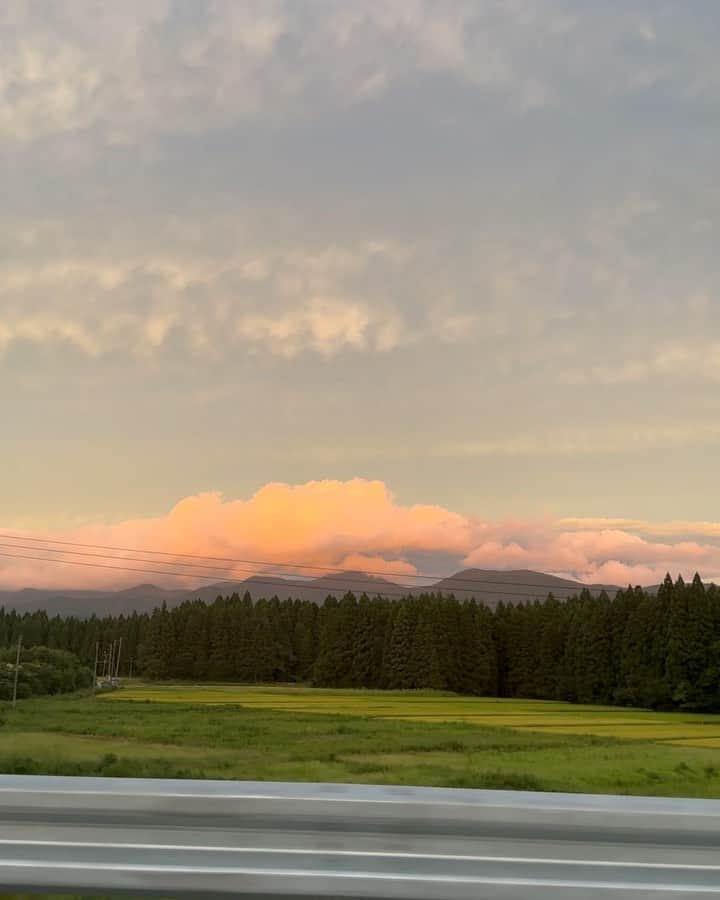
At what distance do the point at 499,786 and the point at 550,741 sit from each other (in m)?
1.35

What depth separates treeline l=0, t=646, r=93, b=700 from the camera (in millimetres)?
7629

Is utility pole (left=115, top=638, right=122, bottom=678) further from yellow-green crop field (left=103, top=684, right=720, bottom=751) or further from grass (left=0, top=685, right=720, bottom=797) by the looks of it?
grass (left=0, top=685, right=720, bottom=797)

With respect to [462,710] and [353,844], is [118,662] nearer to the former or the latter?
[462,710]

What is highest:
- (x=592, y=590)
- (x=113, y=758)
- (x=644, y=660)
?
(x=592, y=590)

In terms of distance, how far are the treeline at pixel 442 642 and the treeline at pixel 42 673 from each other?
0.96 ft

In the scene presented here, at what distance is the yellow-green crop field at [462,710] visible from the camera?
7074 millimetres

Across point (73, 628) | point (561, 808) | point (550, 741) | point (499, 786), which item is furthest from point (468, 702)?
point (561, 808)

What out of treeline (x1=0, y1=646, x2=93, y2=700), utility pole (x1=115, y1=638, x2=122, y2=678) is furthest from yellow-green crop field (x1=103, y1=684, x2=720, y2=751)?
treeline (x1=0, y1=646, x2=93, y2=700)

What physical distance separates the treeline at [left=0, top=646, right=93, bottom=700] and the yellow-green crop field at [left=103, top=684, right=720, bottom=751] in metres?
0.51

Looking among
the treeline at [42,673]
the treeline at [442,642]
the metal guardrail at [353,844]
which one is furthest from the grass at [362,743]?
the metal guardrail at [353,844]

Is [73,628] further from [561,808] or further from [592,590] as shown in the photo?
[561,808]

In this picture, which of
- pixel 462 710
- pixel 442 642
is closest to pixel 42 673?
pixel 462 710

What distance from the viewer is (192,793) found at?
207 cm

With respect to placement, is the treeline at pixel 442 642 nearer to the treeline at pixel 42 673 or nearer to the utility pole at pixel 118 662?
the utility pole at pixel 118 662
